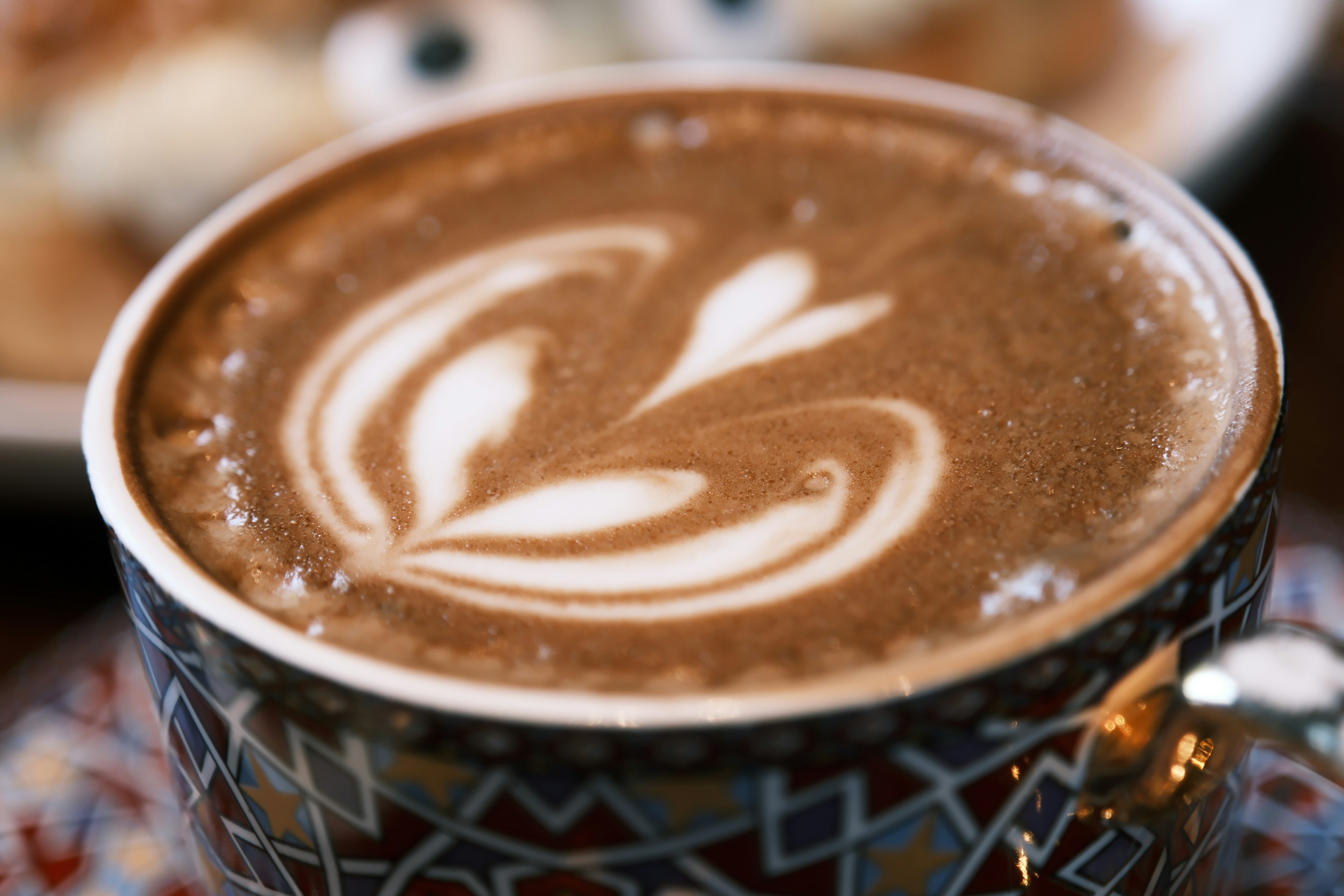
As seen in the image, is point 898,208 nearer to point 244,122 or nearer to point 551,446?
point 551,446

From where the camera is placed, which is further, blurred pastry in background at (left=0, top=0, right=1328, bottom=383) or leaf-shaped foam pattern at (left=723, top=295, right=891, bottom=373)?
blurred pastry in background at (left=0, top=0, right=1328, bottom=383)

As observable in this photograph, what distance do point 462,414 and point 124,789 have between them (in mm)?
434

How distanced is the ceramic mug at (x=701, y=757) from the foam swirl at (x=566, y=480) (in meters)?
0.09

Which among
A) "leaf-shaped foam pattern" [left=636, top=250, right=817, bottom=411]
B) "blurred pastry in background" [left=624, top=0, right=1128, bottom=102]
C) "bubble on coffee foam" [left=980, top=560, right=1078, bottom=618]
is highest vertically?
"leaf-shaped foam pattern" [left=636, top=250, right=817, bottom=411]

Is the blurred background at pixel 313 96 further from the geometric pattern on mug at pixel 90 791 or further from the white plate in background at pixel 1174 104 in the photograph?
the geometric pattern on mug at pixel 90 791

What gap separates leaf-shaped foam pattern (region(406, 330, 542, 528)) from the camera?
0.64 metres

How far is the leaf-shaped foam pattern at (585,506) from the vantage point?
61 centimetres

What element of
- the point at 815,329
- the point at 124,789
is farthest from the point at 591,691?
the point at 124,789

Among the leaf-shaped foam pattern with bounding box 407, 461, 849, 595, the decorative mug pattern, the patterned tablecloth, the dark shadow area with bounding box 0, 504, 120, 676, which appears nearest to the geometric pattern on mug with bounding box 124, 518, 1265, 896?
the decorative mug pattern

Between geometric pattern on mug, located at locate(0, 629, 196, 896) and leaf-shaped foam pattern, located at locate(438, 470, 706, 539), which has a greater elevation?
leaf-shaped foam pattern, located at locate(438, 470, 706, 539)

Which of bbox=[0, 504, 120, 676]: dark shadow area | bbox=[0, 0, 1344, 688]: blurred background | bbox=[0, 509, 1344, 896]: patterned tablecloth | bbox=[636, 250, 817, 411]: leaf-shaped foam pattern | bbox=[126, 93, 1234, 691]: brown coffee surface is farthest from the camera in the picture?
bbox=[0, 0, 1344, 688]: blurred background

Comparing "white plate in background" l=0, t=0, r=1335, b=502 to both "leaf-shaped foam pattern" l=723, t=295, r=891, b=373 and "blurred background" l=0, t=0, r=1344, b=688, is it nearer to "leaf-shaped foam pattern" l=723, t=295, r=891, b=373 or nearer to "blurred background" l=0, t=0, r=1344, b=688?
"blurred background" l=0, t=0, r=1344, b=688

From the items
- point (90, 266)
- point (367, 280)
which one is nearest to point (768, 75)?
point (367, 280)

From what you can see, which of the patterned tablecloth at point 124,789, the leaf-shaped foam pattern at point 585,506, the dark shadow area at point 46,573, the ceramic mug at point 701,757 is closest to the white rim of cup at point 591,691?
the ceramic mug at point 701,757
